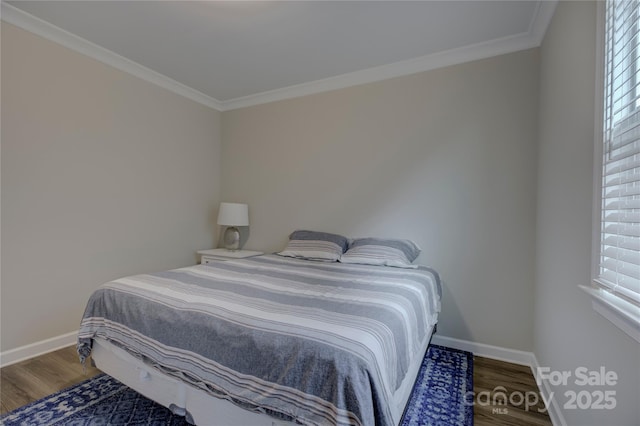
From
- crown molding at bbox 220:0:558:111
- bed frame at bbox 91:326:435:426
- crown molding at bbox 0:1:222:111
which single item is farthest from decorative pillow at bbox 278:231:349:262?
crown molding at bbox 0:1:222:111

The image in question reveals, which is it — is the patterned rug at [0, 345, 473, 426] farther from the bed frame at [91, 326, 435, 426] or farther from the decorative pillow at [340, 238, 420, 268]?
the decorative pillow at [340, 238, 420, 268]

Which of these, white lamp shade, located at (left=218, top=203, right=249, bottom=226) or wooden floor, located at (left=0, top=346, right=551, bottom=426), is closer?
wooden floor, located at (left=0, top=346, right=551, bottom=426)

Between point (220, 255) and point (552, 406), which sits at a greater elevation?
point (220, 255)

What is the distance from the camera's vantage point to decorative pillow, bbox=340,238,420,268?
2.44m

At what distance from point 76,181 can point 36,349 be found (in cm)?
135

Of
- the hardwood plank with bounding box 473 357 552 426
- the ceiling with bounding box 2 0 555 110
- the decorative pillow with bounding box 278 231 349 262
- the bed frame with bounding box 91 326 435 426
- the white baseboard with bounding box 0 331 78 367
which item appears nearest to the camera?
the bed frame with bounding box 91 326 435 426

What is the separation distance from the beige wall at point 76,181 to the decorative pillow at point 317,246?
4.78 feet

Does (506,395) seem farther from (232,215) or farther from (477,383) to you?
(232,215)

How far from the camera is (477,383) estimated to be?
1959 millimetres

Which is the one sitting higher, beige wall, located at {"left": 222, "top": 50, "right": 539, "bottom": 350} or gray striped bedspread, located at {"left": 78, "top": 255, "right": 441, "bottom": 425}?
beige wall, located at {"left": 222, "top": 50, "right": 539, "bottom": 350}

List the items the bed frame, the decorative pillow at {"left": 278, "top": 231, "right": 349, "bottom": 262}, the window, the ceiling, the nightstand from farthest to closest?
the nightstand < the decorative pillow at {"left": 278, "top": 231, "right": 349, "bottom": 262} < the ceiling < the bed frame < the window

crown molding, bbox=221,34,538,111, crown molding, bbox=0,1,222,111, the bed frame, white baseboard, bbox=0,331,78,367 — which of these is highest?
crown molding, bbox=0,1,222,111

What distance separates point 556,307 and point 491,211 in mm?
878

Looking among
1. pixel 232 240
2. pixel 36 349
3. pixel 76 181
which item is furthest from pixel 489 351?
pixel 76 181
